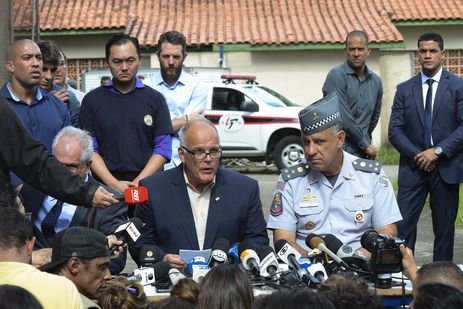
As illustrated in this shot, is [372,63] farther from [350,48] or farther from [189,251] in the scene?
[189,251]

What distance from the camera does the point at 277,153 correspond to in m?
22.3

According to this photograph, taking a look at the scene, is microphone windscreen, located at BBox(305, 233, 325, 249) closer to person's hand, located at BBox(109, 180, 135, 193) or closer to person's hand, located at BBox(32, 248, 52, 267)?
person's hand, located at BBox(32, 248, 52, 267)

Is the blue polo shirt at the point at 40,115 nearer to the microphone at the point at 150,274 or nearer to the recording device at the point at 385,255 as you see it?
the microphone at the point at 150,274

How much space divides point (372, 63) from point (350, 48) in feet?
63.9

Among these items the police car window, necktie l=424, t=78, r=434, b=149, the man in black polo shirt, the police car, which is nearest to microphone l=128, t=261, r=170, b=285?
the man in black polo shirt

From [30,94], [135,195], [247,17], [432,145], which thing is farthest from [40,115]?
[247,17]

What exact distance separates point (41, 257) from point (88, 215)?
68cm

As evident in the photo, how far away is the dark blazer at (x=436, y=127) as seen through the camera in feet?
30.1

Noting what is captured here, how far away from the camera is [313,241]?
6.44 metres

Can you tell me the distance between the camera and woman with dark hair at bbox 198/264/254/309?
4816mm

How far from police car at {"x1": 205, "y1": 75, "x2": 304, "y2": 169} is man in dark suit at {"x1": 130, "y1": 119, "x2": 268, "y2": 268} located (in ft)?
50.3

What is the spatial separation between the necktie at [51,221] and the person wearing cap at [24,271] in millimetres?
1998

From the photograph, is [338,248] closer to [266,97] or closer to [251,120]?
[251,120]

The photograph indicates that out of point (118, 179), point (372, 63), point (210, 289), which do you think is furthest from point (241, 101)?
point (210, 289)
